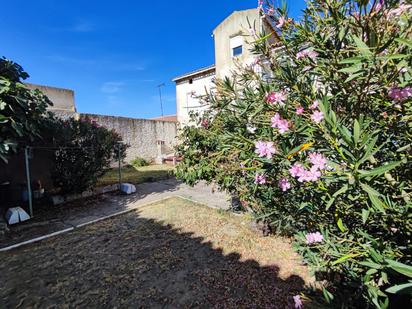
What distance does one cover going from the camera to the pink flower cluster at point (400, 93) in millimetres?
1048

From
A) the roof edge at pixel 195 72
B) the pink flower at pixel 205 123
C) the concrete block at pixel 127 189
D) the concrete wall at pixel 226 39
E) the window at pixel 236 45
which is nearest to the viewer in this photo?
the pink flower at pixel 205 123

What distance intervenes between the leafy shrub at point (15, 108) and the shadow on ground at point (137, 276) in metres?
2.15

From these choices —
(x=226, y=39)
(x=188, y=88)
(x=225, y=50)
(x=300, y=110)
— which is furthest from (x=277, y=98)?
(x=188, y=88)

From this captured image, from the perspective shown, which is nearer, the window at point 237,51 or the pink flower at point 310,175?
the pink flower at point 310,175

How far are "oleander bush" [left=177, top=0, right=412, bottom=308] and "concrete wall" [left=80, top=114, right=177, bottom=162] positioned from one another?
10.9 meters

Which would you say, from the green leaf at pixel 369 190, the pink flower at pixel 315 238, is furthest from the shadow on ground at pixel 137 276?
the green leaf at pixel 369 190

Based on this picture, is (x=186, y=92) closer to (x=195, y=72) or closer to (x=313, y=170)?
(x=195, y=72)

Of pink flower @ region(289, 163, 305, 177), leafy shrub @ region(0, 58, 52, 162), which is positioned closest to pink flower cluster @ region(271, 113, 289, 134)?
pink flower @ region(289, 163, 305, 177)

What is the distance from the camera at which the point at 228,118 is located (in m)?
2.58

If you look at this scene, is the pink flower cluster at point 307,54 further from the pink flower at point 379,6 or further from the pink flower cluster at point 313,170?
the pink flower cluster at point 313,170

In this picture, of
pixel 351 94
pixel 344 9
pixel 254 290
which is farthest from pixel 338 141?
pixel 254 290

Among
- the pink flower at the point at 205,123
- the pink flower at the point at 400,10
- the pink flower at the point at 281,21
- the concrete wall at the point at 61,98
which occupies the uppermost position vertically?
the concrete wall at the point at 61,98

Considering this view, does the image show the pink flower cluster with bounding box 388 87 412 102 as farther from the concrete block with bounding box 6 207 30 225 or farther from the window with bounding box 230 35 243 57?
the window with bounding box 230 35 243 57

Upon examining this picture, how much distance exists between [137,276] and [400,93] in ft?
10.5
